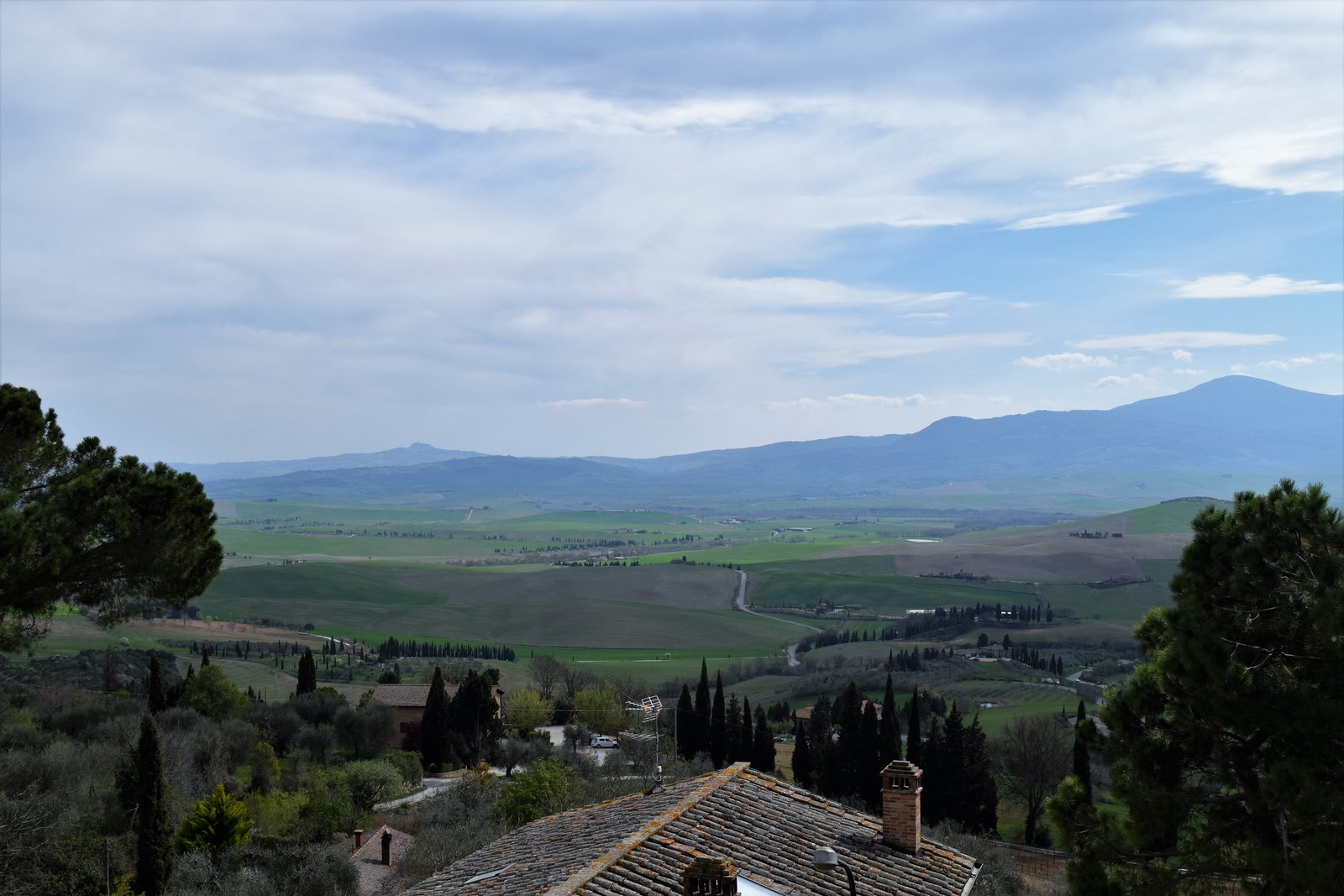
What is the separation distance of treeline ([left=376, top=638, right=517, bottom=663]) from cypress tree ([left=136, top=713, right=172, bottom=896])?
255ft

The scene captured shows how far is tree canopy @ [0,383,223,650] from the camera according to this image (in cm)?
1390

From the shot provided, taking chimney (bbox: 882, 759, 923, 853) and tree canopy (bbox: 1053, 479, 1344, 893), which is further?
chimney (bbox: 882, 759, 923, 853)

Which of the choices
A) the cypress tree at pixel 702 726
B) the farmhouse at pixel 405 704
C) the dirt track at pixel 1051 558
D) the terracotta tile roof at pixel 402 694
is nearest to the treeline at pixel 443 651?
the terracotta tile roof at pixel 402 694

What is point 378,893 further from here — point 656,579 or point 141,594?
point 656,579

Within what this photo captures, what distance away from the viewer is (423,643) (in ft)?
390

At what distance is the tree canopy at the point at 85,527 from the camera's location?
1390cm

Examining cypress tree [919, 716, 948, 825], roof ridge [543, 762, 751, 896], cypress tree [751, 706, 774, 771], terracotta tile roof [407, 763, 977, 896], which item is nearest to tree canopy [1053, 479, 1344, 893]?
terracotta tile roof [407, 763, 977, 896]

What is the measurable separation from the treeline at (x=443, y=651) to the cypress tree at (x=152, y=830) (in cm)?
7777

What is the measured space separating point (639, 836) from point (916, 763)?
33.4m

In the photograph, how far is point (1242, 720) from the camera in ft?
36.9

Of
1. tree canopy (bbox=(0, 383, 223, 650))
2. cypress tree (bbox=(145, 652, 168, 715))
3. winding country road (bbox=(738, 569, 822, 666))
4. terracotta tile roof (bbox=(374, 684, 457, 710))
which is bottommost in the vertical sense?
winding country road (bbox=(738, 569, 822, 666))

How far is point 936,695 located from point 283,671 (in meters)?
55.6

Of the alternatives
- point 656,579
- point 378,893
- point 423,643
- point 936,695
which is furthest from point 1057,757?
point 656,579

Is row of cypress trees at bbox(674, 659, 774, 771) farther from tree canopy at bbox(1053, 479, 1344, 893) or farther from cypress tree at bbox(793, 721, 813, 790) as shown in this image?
tree canopy at bbox(1053, 479, 1344, 893)
